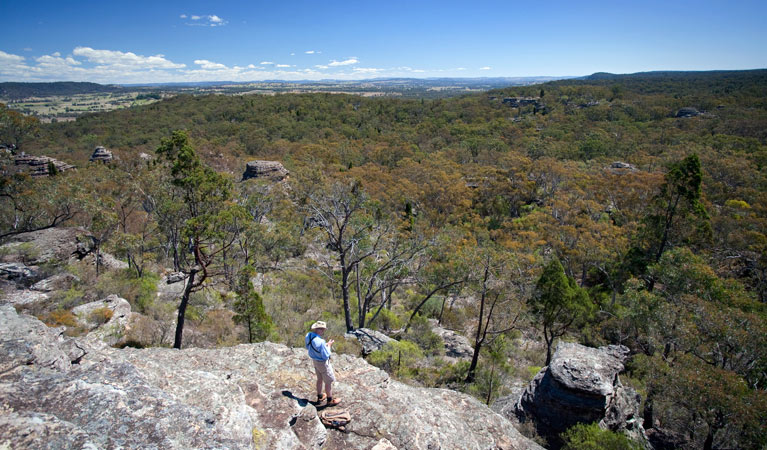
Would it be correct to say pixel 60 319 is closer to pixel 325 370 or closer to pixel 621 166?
pixel 325 370

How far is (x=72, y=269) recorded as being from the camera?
52.3ft

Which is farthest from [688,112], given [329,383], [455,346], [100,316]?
[100,316]

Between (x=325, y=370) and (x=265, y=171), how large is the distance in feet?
132

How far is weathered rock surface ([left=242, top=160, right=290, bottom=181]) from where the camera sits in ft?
140

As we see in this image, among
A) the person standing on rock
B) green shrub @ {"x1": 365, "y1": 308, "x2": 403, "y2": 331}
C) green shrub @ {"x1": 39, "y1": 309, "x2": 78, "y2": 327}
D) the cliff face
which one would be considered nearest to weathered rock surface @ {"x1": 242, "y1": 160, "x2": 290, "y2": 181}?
green shrub @ {"x1": 365, "y1": 308, "x2": 403, "y2": 331}

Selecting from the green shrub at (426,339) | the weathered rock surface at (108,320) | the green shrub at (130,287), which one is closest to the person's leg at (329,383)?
the weathered rock surface at (108,320)

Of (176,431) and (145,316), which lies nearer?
(176,431)

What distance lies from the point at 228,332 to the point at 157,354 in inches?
238

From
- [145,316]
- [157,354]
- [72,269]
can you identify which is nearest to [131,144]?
[72,269]

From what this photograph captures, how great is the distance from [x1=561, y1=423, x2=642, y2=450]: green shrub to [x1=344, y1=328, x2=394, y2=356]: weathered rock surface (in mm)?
5927

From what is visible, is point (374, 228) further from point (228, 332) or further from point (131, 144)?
point (131, 144)

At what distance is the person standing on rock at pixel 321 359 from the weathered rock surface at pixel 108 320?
772cm

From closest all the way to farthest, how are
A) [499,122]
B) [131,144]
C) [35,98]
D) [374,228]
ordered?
[374,228] < [131,144] < [499,122] < [35,98]

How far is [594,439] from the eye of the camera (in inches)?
355
